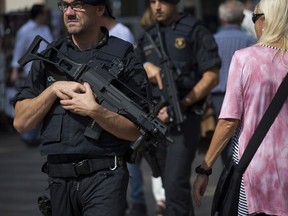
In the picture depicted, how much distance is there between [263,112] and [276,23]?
0.43 meters

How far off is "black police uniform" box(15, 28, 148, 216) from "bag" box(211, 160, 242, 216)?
1.69 ft

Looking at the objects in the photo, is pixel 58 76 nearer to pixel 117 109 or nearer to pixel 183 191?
pixel 117 109

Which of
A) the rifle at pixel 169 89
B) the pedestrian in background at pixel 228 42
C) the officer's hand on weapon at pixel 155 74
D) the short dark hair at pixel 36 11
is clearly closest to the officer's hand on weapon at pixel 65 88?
the rifle at pixel 169 89

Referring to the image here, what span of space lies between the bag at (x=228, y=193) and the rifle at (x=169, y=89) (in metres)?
2.36

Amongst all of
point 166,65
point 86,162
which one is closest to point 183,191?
point 166,65

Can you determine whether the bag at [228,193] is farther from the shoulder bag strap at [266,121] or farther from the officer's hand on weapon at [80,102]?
the officer's hand on weapon at [80,102]

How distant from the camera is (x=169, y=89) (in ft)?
22.9

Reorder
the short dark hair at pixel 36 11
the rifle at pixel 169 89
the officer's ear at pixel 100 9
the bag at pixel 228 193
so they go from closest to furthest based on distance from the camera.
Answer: the bag at pixel 228 193, the officer's ear at pixel 100 9, the rifle at pixel 169 89, the short dark hair at pixel 36 11

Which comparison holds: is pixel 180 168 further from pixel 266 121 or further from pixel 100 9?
pixel 266 121

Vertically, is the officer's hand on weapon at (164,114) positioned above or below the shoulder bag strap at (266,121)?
below

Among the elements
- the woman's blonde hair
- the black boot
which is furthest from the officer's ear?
the black boot

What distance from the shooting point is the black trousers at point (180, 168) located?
6754 millimetres

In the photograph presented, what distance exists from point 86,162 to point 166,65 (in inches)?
97.1

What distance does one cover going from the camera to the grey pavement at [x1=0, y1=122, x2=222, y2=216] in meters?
8.65
